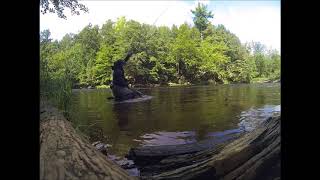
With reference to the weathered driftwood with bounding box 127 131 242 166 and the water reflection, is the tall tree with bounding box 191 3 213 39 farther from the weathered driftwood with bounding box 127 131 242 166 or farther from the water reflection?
the weathered driftwood with bounding box 127 131 242 166

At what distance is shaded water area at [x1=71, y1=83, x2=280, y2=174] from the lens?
2.95m

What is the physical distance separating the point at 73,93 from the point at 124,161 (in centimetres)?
78

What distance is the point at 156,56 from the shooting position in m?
3.15

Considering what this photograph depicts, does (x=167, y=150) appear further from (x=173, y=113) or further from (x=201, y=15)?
(x=201, y=15)

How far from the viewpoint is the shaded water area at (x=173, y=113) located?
2.95m

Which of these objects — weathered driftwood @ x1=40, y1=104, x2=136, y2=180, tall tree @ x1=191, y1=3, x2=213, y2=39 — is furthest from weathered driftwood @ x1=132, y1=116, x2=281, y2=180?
tall tree @ x1=191, y1=3, x2=213, y2=39

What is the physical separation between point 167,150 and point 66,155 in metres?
0.89

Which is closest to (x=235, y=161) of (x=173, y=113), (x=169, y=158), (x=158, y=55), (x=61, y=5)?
(x=169, y=158)

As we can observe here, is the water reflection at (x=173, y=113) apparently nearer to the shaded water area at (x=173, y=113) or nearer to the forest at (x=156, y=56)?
the shaded water area at (x=173, y=113)

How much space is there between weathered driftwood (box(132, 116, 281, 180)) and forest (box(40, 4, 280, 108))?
1.78 feet
